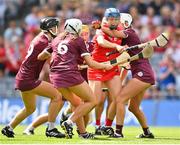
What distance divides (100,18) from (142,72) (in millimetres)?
10722

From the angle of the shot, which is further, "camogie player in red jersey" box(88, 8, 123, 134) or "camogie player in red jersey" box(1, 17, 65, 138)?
"camogie player in red jersey" box(88, 8, 123, 134)

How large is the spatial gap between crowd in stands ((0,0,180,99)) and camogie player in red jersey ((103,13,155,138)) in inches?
296

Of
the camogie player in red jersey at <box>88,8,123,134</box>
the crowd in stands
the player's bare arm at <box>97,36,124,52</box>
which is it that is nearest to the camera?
the player's bare arm at <box>97,36,124,52</box>

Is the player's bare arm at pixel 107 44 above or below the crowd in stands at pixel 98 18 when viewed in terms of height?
below

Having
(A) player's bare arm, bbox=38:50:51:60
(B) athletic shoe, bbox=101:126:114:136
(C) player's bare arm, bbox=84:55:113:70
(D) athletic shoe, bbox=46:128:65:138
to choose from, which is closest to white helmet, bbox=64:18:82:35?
(C) player's bare arm, bbox=84:55:113:70

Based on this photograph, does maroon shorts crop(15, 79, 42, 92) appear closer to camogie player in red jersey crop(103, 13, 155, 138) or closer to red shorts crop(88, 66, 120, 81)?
red shorts crop(88, 66, 120, 81)

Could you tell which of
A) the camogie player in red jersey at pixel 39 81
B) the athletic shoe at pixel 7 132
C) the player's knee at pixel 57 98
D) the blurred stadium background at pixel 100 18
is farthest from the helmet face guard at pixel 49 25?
the blurred stadium background at pixel 100 18

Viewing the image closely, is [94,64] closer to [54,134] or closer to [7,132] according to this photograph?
[54,134]

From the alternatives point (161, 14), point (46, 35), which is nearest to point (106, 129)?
point (46, 35)

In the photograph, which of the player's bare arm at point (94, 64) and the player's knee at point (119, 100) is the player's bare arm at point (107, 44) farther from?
the player's knee at point (119, 100)

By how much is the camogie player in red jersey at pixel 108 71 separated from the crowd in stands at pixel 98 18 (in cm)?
742

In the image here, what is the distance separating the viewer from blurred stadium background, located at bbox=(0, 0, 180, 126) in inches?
1001

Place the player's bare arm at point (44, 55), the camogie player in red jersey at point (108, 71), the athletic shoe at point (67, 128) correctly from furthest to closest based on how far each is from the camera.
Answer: the camogie player in red jersey at point (108, 71) → the player's bare arm at point (44, 55) → the athletic shoe at point (67, 128)

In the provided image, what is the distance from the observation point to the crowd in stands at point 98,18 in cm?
2631
